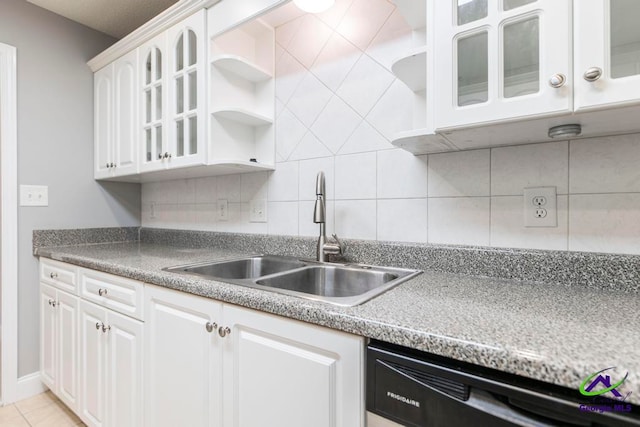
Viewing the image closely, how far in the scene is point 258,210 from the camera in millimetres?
1658

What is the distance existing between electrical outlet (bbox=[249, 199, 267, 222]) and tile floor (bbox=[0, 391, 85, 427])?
1345 mm

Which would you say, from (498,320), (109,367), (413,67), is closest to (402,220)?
(413,67)

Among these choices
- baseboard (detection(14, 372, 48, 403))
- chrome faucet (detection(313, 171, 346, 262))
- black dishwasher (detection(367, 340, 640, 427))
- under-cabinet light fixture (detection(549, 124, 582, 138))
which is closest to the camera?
black dishwasher (detection(367, 340, 640, 427))

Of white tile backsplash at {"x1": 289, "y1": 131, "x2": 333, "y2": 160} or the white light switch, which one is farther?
the white light switch

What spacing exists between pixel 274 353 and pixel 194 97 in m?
1.28

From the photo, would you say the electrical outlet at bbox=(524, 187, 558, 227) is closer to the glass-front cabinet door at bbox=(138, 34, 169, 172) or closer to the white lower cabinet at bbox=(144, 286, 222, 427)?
the white lower cabinet at bbox=(144, 286, 222, 427)

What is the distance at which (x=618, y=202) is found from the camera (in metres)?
0.89

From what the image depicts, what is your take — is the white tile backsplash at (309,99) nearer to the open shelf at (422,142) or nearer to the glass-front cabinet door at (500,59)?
the open shelf at (422,142)

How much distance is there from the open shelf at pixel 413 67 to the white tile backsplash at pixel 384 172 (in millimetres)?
93

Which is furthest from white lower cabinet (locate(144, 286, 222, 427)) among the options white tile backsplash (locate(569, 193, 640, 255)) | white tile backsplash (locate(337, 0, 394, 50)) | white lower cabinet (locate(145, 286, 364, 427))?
white tile backsplash (locate(337, 0, 394, 50))

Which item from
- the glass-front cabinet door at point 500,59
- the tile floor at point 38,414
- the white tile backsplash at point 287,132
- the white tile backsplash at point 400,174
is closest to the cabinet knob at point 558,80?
the glass-front cabinet door at point 500,59

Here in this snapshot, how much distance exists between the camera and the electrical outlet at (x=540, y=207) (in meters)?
0.97

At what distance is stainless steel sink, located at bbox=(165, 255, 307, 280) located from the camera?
1.32m

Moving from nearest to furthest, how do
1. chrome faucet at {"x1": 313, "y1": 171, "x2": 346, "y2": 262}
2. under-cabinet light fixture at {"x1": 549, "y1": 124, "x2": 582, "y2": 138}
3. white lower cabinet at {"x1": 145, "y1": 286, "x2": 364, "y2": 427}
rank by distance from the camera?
1. white lower cabinet at {"x1": 145, "y1": 286, "x2": 364, "y2": 427}
2. under-cabinet light fixture at {"x1": 549, "y1": 124, "x2": 582, "y2": 138}
3. chrome faucet at {"x1": 313, "y1": 171, "x2": 346, "y2": 262}
